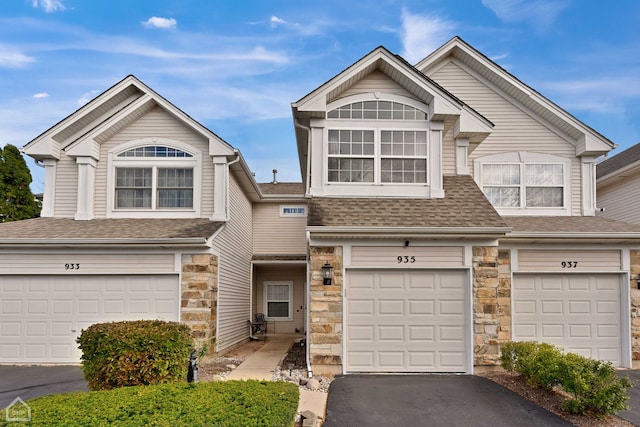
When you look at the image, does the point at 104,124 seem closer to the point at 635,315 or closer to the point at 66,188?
the point at 66,188

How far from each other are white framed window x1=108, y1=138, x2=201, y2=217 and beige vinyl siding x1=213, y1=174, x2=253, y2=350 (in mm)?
1207

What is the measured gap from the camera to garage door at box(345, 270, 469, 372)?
935 cm

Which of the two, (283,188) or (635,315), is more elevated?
(283,188)

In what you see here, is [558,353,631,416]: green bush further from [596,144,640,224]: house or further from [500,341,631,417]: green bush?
[596,144,640,224]: house

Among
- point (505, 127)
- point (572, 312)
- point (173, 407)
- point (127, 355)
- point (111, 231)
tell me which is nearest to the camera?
point (173, 407)

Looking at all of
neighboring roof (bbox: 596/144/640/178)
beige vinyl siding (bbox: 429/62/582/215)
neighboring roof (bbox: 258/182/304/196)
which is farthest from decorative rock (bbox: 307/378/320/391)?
neighboring roof (bbox: 596/144/640/178)

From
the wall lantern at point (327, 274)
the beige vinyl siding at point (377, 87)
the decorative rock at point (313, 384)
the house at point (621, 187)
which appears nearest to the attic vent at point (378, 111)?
the beige vinyl siding at point (377, 87)

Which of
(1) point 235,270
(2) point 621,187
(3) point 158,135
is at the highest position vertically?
(3) point 158,135

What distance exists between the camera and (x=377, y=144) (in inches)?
424

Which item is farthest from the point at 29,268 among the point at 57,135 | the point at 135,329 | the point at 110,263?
the point at 135,329

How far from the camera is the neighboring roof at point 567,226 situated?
1041cm

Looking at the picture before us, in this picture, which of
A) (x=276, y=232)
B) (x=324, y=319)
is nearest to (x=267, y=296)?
(x=276, y=232)

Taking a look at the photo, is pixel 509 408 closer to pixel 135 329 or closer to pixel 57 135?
pixel 135 329

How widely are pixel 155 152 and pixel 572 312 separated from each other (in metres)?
11.1
